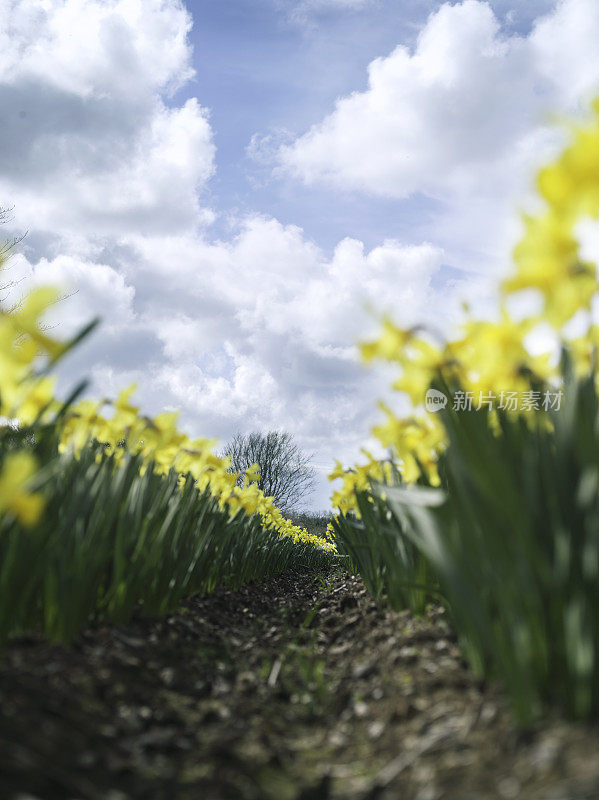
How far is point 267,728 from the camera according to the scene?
1643 millimetres

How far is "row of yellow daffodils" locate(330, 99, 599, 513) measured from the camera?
3.36 feet

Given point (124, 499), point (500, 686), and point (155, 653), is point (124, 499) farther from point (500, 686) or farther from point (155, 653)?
point (500, 686)

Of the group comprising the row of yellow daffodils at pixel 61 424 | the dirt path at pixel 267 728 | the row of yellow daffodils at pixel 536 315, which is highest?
the row of yellow daffodils at pixel 536 315

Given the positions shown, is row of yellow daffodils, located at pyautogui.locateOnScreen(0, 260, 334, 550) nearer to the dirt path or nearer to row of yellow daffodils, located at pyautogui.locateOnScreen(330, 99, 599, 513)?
the dirt path

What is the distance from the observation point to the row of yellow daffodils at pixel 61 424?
111cm

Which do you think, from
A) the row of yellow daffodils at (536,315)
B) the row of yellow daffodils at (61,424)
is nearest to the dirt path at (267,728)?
the row of yellow daffodils at (61,424)

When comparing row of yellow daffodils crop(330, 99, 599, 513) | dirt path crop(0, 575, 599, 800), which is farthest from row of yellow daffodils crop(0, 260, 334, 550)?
row of yellow daffodils crop(330, 99, 599, 513)

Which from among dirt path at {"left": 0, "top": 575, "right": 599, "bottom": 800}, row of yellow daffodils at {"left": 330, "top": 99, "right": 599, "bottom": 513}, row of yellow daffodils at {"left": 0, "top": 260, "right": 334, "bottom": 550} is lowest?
dirt path at {"left": 0, "top": 575, "right": 599, "bottom": 800}

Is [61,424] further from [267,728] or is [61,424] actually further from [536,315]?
[536,315]

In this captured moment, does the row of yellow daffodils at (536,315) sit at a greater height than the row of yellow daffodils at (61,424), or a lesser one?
greater

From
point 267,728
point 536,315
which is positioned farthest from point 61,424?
point 536,315

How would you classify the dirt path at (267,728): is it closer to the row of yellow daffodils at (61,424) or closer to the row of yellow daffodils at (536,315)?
the row of yellow daffodils at (61,424)

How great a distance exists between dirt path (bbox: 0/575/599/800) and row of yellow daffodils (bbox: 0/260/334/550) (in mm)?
511

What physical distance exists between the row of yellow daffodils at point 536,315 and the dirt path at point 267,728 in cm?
82
